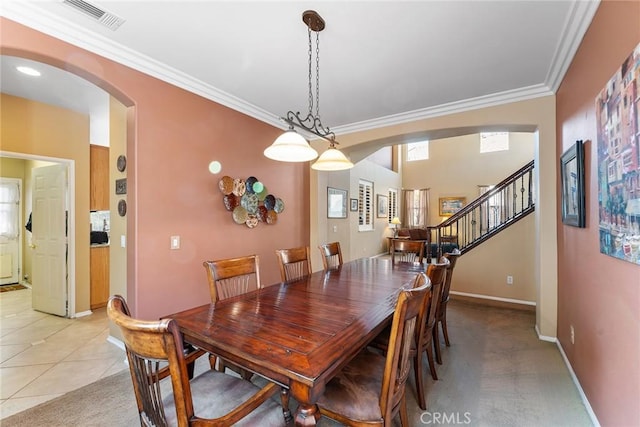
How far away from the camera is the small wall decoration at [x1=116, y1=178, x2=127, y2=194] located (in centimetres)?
289

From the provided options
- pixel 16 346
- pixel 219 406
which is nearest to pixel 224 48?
pixel 219 406

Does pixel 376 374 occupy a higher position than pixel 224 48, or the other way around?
pixel 224 48

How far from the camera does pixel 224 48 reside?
2.31 m

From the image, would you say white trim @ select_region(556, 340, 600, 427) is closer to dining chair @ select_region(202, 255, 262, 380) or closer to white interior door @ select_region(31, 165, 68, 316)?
dining chair @ select_region(202, 255, 262, 380)

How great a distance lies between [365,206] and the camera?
8148mm

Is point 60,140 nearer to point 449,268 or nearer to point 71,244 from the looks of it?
point 71,244

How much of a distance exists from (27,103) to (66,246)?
5.87 feet

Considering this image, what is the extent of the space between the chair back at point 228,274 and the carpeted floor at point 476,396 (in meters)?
Answer: 0.87

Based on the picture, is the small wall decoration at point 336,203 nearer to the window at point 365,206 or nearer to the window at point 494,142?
the window at point 365,206

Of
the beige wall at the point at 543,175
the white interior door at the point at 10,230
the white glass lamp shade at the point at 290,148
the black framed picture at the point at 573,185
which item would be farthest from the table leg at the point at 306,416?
the white interior door at the point at 10,230

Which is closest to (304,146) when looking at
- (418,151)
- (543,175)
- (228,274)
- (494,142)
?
(228,274)

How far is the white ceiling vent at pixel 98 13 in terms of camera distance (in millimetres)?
1820

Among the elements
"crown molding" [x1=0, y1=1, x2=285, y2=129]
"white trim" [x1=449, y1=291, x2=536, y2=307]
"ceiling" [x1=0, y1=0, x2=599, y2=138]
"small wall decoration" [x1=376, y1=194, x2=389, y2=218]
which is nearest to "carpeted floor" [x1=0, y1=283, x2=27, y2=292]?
"ceiling" [x1=0, y1=0, x2=599, y2=138]

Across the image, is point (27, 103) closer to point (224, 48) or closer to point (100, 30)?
point (100, 30)
